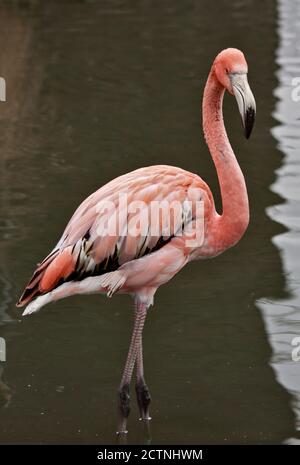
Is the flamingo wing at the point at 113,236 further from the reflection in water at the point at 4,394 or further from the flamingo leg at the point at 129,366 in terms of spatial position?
the reflection in water at the point at 4,394

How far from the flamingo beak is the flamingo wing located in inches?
17.8

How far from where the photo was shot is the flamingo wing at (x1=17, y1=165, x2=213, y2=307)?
18.5 feet

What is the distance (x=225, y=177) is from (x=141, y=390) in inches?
44.6

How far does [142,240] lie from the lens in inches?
222

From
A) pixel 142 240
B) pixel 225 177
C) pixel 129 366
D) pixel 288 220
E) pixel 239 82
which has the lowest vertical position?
pixel 288 220

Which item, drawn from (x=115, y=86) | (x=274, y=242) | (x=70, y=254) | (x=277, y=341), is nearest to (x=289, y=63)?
(x=115, y=86)

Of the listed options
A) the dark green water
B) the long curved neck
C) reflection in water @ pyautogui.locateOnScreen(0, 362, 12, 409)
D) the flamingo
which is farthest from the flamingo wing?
the dark green water

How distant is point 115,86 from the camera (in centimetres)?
1275

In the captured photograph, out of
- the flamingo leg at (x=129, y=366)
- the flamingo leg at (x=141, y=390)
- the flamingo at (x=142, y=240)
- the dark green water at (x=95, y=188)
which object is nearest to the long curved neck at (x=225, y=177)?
the flamingo at (x=142, y=240)

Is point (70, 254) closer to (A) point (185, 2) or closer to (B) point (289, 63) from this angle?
(B) point (289, 63)

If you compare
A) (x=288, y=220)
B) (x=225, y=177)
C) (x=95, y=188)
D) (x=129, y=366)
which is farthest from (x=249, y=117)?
(x=95, y=188)

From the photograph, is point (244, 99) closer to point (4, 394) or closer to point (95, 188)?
point (4, 394)

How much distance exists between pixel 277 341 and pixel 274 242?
1673 millimetres

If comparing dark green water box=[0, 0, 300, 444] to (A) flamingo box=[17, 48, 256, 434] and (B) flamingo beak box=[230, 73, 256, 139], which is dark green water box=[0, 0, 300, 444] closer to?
(A) flamingo box=[17, 48, 256, 434]
